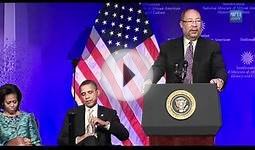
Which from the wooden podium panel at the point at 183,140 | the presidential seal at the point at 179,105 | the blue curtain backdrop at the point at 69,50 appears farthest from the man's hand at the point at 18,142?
the presidential seal at the point at 179,105

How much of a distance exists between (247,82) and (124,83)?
4.47 ft

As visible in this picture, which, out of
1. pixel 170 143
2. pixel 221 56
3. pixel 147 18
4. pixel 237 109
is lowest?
pixel 170 143

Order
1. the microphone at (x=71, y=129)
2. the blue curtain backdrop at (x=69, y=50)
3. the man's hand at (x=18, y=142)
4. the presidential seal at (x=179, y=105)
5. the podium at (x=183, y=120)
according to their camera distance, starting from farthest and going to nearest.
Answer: the blue curtain backdrop at (x=69, y=50)
the man's hand at (x=18, y=142)
the microphone at (x=71, y=129)
the presidential seal at (x=179, y=105)
the podium at (x=183, y=120)

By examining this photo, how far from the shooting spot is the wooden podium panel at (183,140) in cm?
507

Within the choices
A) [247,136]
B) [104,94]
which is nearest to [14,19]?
[104,94]

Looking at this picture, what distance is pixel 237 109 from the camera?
6367 millimetres

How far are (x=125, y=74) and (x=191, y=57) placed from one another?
2.57 ft

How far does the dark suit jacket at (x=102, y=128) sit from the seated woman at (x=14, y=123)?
1.02ft

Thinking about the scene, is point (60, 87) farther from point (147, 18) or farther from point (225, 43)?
point (225, 43)

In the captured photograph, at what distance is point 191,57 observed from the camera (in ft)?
20.3

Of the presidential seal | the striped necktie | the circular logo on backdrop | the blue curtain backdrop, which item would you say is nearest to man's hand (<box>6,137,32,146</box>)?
the blue curtain backdrop

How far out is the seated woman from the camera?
6.03 metres

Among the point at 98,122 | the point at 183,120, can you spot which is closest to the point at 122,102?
the point at 98,122

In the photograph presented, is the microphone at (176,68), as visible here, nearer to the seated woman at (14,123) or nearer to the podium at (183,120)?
the podium at (183,120)
